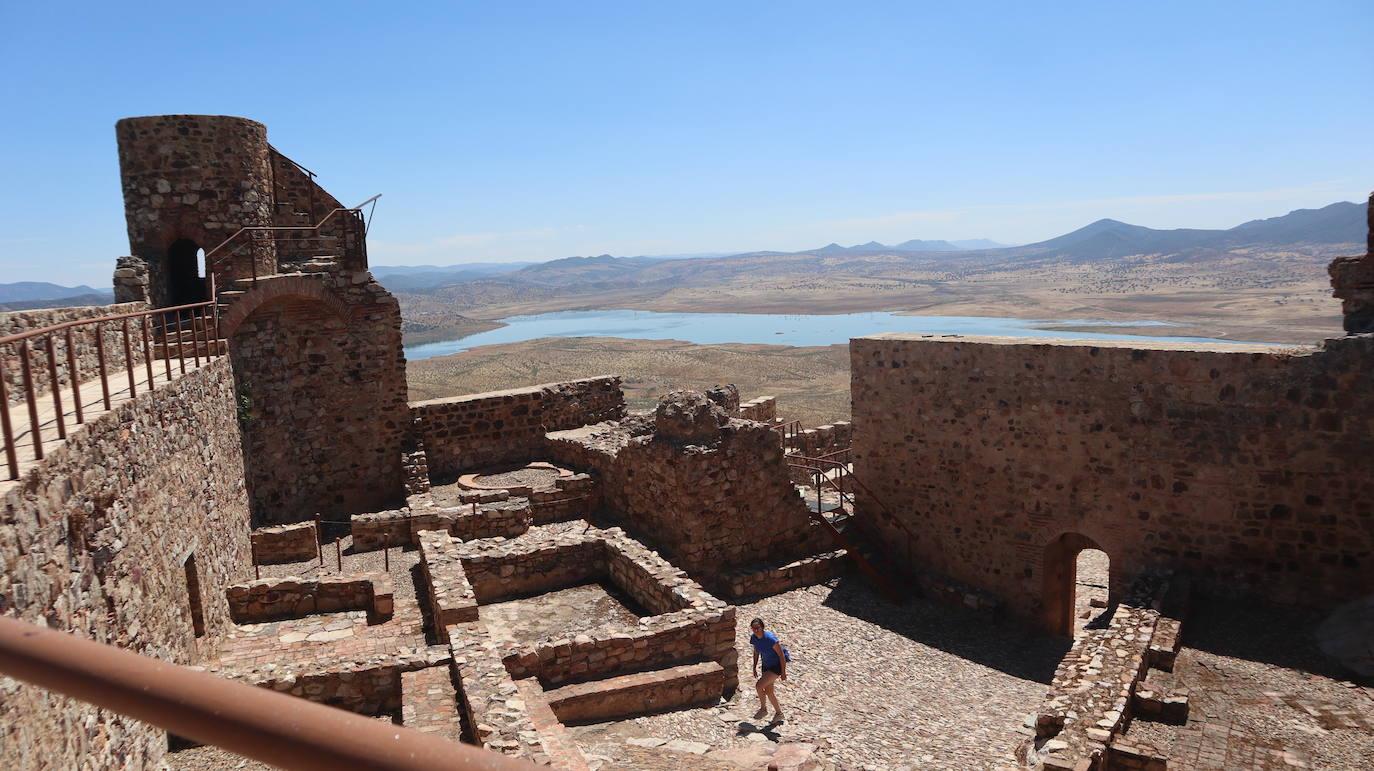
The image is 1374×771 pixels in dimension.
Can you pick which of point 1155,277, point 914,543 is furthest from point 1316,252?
point 914,543

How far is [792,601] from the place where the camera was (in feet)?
42.5

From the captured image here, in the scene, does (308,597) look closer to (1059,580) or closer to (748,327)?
(1059,580)

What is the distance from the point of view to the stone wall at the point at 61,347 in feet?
28.1

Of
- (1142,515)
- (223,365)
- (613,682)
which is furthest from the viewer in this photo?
(223,365)

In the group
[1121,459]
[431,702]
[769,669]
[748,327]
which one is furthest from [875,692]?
[748,327]

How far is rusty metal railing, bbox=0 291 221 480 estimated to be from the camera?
5.43m

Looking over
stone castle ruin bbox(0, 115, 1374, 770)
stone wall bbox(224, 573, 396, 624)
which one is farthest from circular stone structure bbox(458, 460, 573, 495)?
stone wall bbox(224, 573, 396, 624)

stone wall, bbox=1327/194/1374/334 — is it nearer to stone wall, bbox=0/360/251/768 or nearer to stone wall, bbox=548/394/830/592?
stone wall, bbox=548/394/830/592

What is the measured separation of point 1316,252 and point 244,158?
200 m

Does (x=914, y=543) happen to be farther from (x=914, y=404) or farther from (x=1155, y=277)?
(x=1155, y=277)

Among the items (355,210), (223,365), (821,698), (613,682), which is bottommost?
(821,698)

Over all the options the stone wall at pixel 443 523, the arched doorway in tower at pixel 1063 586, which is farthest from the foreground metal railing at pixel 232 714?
the arched doorway in tower at pixel 1063 586

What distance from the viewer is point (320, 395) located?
1558cm

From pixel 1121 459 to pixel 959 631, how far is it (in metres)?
3.41
